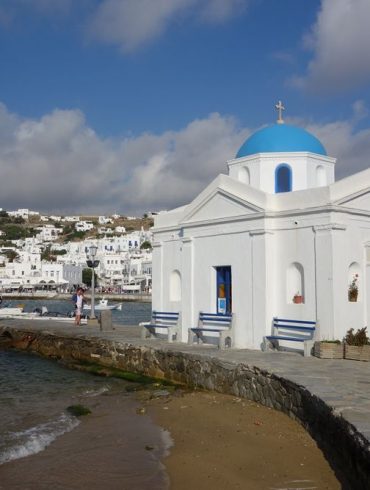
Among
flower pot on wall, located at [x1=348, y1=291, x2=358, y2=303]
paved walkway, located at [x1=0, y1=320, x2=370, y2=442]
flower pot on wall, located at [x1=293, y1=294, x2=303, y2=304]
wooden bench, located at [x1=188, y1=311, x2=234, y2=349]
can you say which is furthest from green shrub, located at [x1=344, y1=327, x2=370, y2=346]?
wooden bench, located at [x1=188, y1=311, x2=234, y2=349]

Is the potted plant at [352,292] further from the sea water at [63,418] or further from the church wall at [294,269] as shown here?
the sea water at [63,418]

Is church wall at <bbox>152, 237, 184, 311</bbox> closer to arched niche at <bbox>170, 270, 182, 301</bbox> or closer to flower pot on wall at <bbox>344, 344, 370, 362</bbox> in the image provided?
arched niche at <bbox>170, 270, 182, 301</bbox>

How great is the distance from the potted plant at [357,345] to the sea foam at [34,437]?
6342mm

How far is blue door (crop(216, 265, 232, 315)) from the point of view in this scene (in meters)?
16.6

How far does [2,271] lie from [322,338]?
130401 millimetres

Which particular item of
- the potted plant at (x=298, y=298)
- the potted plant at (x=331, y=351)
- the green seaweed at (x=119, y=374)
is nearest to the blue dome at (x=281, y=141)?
the potted plant at (x=298, y=298)

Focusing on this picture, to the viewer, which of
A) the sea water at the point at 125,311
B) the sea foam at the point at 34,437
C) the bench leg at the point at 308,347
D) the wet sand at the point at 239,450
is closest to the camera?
the wet sand at the point at 239,450

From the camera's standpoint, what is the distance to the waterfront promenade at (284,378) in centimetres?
734

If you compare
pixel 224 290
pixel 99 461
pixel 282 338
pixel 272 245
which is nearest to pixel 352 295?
pixel 282 338

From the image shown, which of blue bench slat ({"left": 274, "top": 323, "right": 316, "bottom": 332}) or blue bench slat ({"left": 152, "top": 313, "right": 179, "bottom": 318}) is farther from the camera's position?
blue bench slat ({"left": 152, "top": 313, "right": 179, "bottom": 318})

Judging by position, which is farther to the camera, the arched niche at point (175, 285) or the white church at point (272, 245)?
the arched niche at point (175, 285)

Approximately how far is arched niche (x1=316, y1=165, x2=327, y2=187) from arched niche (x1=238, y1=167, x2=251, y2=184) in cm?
221

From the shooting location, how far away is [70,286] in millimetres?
123625

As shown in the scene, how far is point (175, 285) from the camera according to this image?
1883 cm
